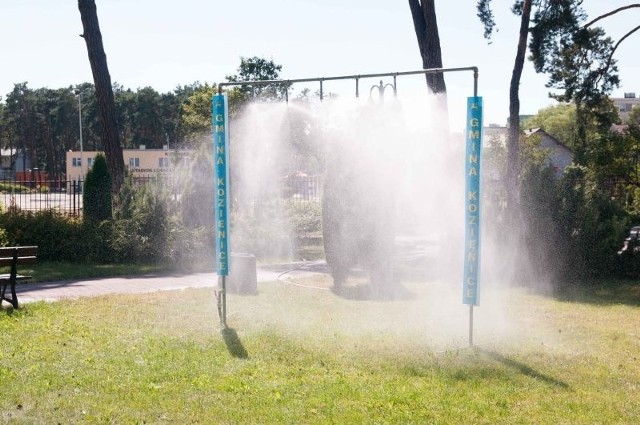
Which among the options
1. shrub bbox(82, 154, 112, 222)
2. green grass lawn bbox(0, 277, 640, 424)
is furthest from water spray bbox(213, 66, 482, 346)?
shrub bbox(82, 154, 112, 222)

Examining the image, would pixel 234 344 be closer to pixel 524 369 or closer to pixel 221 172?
pixel 221 172

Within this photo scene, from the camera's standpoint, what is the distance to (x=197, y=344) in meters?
8.89

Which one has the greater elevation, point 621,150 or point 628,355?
point 621,150

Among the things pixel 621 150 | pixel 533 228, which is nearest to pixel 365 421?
Answer: pixel 533 228

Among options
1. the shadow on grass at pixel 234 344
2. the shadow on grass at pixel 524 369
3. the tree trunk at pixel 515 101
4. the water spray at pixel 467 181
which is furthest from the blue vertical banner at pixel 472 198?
the tree trunk at pixel 515 101

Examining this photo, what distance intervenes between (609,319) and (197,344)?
6020 millimetres

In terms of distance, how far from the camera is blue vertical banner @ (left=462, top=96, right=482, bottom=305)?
873 cm

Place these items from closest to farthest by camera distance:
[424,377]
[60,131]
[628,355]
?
[424,377] < [628,355] < [60,131]

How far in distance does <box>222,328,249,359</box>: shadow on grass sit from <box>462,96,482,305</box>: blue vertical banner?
2649mm

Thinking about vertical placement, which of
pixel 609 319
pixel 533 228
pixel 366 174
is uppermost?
→ pixel 366 174

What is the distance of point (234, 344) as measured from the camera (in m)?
8.94

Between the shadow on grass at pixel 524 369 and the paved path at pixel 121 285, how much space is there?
22.8ft

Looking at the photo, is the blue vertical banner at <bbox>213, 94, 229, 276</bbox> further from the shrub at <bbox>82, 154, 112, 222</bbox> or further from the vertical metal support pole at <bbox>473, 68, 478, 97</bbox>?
the shrub at <bbox>82, 154, 112, 222</bbox>

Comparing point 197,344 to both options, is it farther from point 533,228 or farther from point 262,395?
point 533,228
